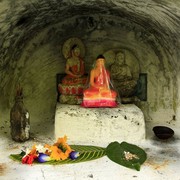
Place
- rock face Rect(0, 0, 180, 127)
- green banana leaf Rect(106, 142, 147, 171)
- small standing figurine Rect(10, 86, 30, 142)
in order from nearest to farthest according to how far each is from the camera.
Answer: green banana leaf Rect(106, 142, 147, 171)
small standing figurine Rect(10, 86, 30, 142)
rock face Rect(0, 0, 180, 127)

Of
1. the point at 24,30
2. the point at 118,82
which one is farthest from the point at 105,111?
the point at 24,30

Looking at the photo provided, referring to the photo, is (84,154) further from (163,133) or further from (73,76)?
(73,76)

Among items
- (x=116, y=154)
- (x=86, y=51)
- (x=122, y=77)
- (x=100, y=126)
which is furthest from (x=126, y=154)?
(x=86, y=51)

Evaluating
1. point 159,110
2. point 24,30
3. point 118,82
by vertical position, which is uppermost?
point 24,30

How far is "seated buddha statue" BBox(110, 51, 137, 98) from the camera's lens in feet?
17.5

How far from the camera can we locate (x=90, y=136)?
4.36 meters

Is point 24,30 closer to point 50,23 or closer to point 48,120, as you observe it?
point 50,23

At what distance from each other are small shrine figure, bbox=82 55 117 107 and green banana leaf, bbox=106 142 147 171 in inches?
28.2

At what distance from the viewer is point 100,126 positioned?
432 cm

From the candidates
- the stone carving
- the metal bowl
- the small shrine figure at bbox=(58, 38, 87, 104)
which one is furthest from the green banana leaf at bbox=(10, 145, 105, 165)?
the stone carving

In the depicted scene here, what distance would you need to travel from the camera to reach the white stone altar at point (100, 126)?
14.2 ft

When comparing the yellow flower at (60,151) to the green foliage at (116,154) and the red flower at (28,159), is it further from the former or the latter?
the red flower at (28,159)

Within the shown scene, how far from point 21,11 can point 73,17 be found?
141 cm

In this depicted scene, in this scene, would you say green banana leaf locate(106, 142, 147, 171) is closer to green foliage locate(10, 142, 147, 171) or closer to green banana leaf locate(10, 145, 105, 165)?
green foliage locate(10, 142, 147, 171)
